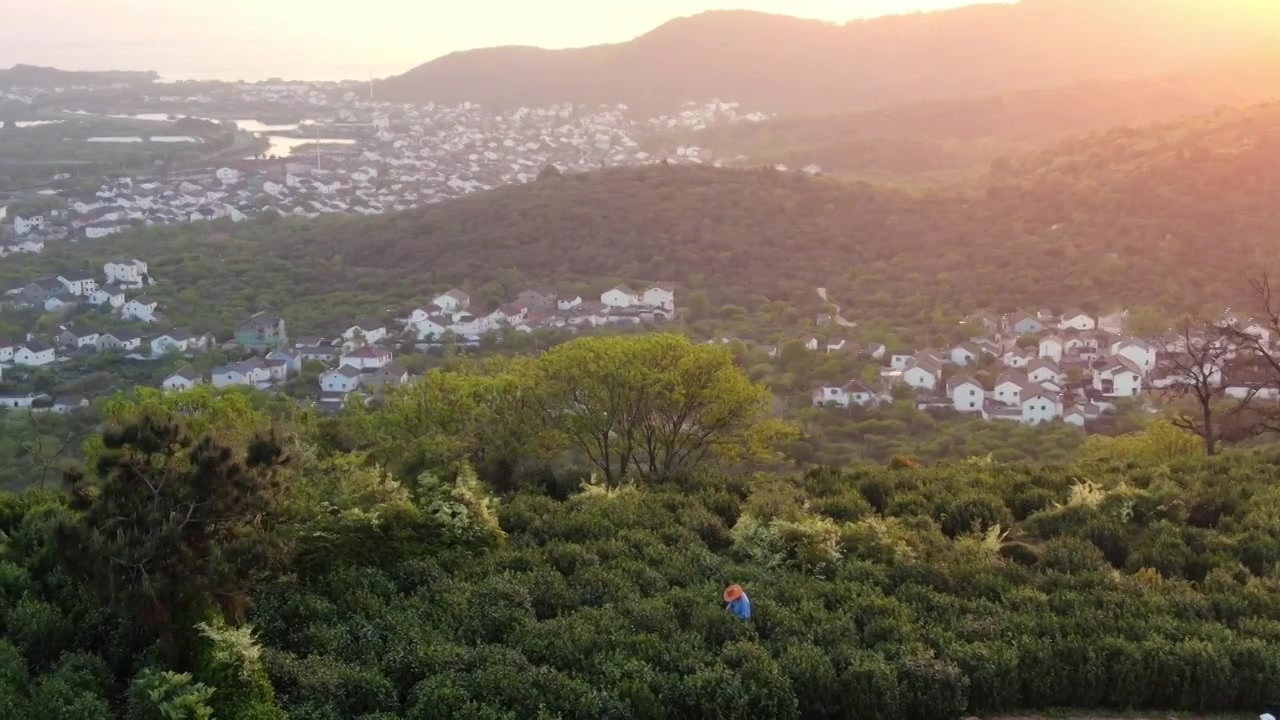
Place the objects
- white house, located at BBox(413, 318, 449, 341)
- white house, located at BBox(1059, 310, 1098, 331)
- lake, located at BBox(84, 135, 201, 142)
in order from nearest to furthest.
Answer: white house, located at BBox(1059, 310, 1098, 331)
white house, located at BBox(413, 318, 449, 341)
lake, located at BBox(84, 135, 201, 142)

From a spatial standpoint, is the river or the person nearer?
the person

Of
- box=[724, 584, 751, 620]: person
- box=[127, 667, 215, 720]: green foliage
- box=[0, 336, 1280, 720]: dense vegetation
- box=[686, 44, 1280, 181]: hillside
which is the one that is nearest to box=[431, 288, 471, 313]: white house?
box=[0, 336, 1280, 720]: dense vegetation

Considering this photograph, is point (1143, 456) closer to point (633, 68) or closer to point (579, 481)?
Result: point (579, 481)

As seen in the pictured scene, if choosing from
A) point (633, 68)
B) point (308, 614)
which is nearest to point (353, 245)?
point (308, 614)

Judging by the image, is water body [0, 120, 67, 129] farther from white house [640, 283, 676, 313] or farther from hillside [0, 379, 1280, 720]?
hillside [0, 379, 1280, 720]

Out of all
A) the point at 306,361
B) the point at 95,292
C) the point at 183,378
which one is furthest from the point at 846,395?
the point at 95,292

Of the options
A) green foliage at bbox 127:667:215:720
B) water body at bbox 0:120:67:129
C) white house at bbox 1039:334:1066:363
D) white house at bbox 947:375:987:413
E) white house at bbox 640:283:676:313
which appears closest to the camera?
green foliage at bbox 127:667:215:720

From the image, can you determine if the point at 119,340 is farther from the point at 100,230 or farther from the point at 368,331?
the point at 100,230

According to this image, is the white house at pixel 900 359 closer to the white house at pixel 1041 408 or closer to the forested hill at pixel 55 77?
the white house at pixel 1041 408
